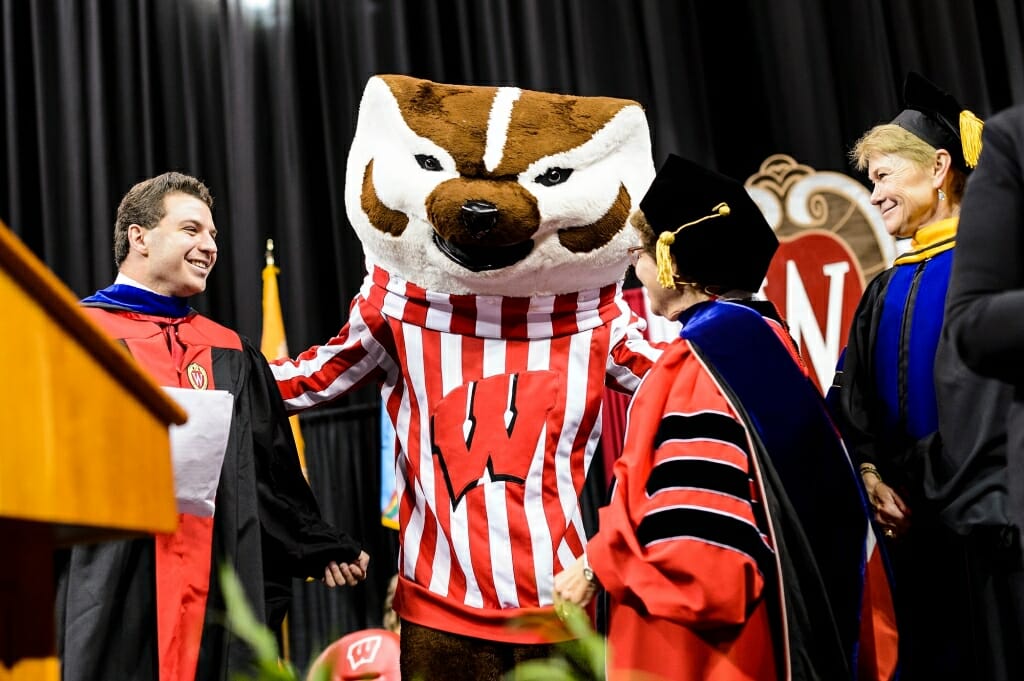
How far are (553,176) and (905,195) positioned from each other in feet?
2.66

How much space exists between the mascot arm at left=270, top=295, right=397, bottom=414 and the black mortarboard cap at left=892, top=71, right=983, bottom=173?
1.30m

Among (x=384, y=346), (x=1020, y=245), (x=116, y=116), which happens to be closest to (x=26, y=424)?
(x=1020, y=245)

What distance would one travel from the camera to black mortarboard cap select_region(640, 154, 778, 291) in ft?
6.94

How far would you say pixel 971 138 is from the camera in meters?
2.23

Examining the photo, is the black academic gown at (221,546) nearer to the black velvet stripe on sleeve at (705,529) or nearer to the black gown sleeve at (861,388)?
the black velvet stripe on sleeve at (705,529)

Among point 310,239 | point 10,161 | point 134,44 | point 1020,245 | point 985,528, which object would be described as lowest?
point 985,528

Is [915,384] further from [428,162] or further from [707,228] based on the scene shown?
[428,162]

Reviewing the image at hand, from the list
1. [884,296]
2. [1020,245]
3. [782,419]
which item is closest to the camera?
[1020,245]

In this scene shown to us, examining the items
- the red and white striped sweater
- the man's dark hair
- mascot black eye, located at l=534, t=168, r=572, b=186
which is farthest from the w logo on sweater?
the man's dark hair

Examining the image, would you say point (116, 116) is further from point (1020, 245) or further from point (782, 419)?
point (1020, 245)

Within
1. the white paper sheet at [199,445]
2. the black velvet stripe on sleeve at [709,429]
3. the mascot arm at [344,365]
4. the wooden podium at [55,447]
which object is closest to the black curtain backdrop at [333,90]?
the mascot arm at [344,365]

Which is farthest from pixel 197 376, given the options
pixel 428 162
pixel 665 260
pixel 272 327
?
pixel 272 327

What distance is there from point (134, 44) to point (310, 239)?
1.27 m

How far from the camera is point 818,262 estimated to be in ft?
14.5
